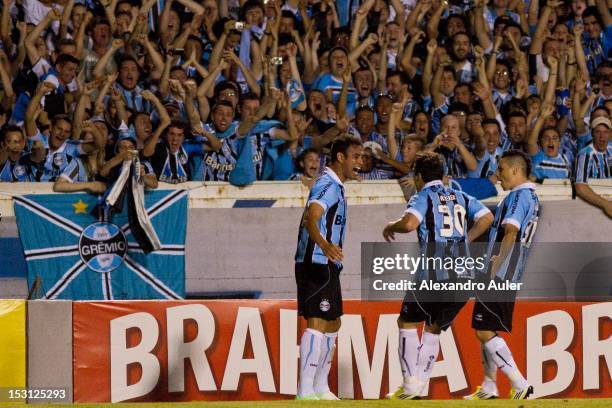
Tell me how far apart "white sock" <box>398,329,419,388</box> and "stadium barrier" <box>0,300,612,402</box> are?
1831mm

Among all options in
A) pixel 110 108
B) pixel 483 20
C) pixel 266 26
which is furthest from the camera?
pixel 483 20

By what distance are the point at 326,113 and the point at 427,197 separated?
3.76 metres

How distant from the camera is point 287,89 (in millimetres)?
13188

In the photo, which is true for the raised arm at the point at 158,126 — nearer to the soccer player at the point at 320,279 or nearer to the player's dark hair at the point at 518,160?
the soccer player at the point at 320,279

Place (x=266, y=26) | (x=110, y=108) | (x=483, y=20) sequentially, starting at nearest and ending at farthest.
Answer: (x=110, y=108) < (x=266, y=26) < (x=483, y=20)

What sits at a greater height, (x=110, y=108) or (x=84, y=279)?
(x=110, y=108)

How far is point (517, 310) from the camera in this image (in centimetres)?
1160

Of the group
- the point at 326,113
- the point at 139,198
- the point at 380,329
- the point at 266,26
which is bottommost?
the point at 380,329

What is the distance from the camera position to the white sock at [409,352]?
31.6ft

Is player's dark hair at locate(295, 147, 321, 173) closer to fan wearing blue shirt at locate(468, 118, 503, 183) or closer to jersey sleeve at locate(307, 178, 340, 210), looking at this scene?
fan wearing blue shirt at locate(468, 118, 503, 183)

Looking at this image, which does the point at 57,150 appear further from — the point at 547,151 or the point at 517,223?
the point at 547,151

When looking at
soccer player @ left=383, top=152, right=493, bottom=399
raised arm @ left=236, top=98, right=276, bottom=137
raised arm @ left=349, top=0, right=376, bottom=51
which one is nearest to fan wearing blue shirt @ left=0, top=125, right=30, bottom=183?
raised arm @ left=236, top=98, right=276, bottom=137

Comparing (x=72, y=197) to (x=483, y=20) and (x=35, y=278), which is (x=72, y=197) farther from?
(x=483, y=20)

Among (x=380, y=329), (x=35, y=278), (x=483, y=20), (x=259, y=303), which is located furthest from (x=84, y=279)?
(x=483, y=20)
